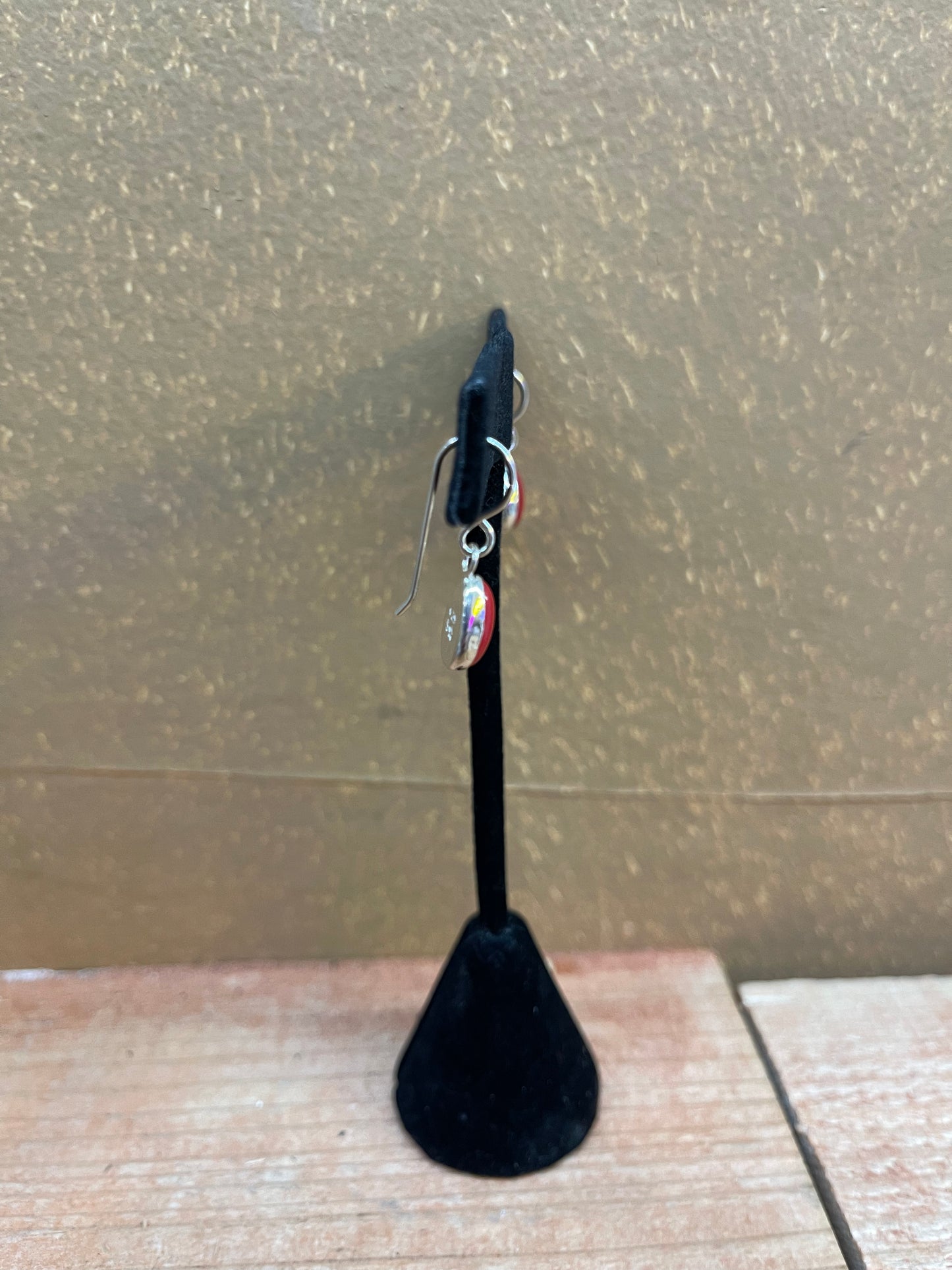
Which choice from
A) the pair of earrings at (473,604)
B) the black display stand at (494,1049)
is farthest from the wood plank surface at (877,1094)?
the pair of earrings at (473,604)

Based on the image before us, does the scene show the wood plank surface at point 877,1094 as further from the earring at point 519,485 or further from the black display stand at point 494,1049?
the earring at point 519,485

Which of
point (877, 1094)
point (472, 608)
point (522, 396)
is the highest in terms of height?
point (522, 396)

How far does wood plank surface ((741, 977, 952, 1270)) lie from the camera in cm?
49

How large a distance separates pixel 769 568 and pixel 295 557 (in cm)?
30

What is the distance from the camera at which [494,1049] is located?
50cm

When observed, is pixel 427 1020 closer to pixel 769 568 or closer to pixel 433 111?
pixel 769 568

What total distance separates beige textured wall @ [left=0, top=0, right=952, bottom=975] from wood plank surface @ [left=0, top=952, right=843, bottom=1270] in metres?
0.04

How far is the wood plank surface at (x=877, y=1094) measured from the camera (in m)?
0.49

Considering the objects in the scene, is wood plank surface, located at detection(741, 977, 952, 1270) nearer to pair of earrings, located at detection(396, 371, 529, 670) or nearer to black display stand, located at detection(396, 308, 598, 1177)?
black display stand, located at detection(396, 308, 598, 1177)

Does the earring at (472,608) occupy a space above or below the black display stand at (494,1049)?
above

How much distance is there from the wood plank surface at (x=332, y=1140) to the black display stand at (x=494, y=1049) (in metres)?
0.02

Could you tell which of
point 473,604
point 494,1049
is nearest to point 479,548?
point 473,604

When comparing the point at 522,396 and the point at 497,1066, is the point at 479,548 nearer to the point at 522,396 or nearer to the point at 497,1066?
the point at 522,396

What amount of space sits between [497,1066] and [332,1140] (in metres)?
0.11
